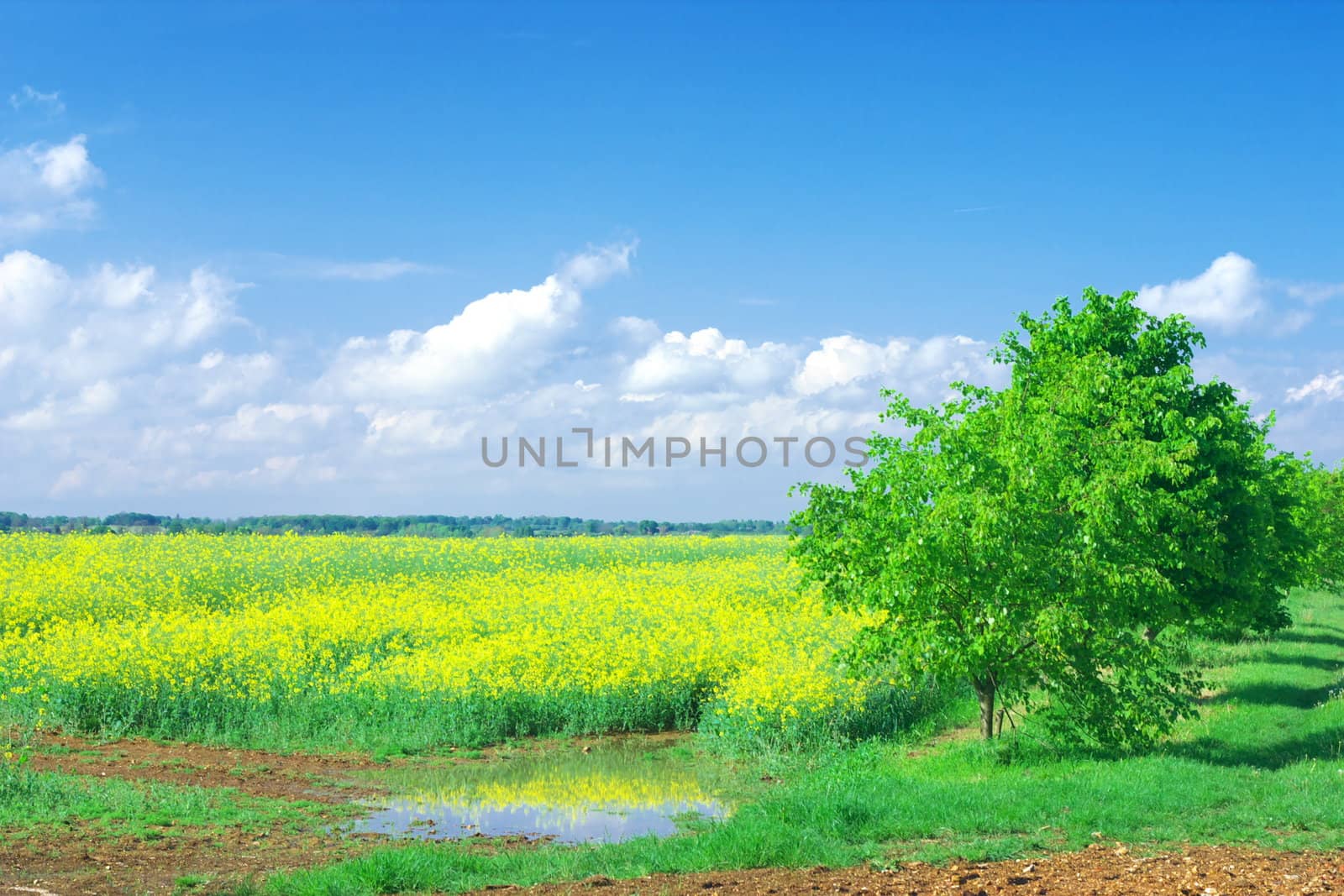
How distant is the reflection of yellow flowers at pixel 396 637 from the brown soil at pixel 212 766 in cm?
159

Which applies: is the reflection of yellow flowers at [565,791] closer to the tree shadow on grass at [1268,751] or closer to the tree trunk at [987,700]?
the tree trunk at [987,700]

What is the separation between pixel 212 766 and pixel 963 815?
1169cm

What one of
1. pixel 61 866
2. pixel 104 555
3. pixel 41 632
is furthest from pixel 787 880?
pixel 104 555

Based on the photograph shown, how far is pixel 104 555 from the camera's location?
34156 millimetres

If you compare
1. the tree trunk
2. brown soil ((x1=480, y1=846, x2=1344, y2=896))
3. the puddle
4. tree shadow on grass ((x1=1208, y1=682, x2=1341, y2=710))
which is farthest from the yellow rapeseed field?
brown soil ((x1=480, y1=846, x2=1344, y2=896))

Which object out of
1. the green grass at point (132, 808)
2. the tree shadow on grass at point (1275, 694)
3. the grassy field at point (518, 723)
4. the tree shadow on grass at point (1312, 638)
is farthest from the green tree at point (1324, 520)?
the green grass at point (132, 808)

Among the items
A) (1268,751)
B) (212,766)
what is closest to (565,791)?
(212,766)

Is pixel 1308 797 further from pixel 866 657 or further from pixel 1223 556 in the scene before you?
pixel 1223 556

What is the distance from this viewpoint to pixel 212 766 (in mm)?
16969

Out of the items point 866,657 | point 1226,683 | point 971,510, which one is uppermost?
point 971,510

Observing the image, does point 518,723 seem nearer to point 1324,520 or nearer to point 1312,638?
point 1312,638

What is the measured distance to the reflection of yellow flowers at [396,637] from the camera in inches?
789

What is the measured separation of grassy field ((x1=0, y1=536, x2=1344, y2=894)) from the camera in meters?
11.4

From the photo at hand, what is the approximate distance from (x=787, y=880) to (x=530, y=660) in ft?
39.4
